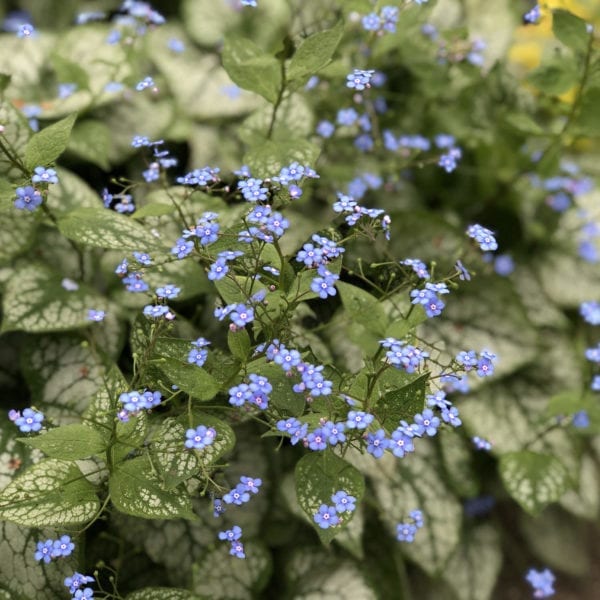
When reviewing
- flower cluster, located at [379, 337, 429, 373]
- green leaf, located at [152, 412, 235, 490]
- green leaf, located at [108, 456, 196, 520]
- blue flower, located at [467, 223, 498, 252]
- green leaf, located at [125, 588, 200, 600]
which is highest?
blue flower, located at [467, 223, 498, 252]

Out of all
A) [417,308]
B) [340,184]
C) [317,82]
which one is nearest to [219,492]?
[417,308]

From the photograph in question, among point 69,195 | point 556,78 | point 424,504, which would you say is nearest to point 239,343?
point 69,195

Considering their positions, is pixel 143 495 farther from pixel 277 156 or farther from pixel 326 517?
pixel 277 156

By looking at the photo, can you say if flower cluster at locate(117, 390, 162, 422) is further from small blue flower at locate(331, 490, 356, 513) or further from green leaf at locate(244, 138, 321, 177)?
green leaf at locate(244, 138, 321, 177)

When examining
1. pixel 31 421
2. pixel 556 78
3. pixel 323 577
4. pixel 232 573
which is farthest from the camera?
pixel 556 78

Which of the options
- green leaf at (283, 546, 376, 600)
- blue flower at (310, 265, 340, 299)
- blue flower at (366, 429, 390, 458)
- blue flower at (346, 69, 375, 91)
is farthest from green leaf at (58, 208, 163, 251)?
green leaf at (283, 546, 376, 600)

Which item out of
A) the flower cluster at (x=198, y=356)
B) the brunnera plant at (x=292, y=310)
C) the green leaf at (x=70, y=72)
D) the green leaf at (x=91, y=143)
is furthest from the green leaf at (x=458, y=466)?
the green leaf at (x=70, y=72)
